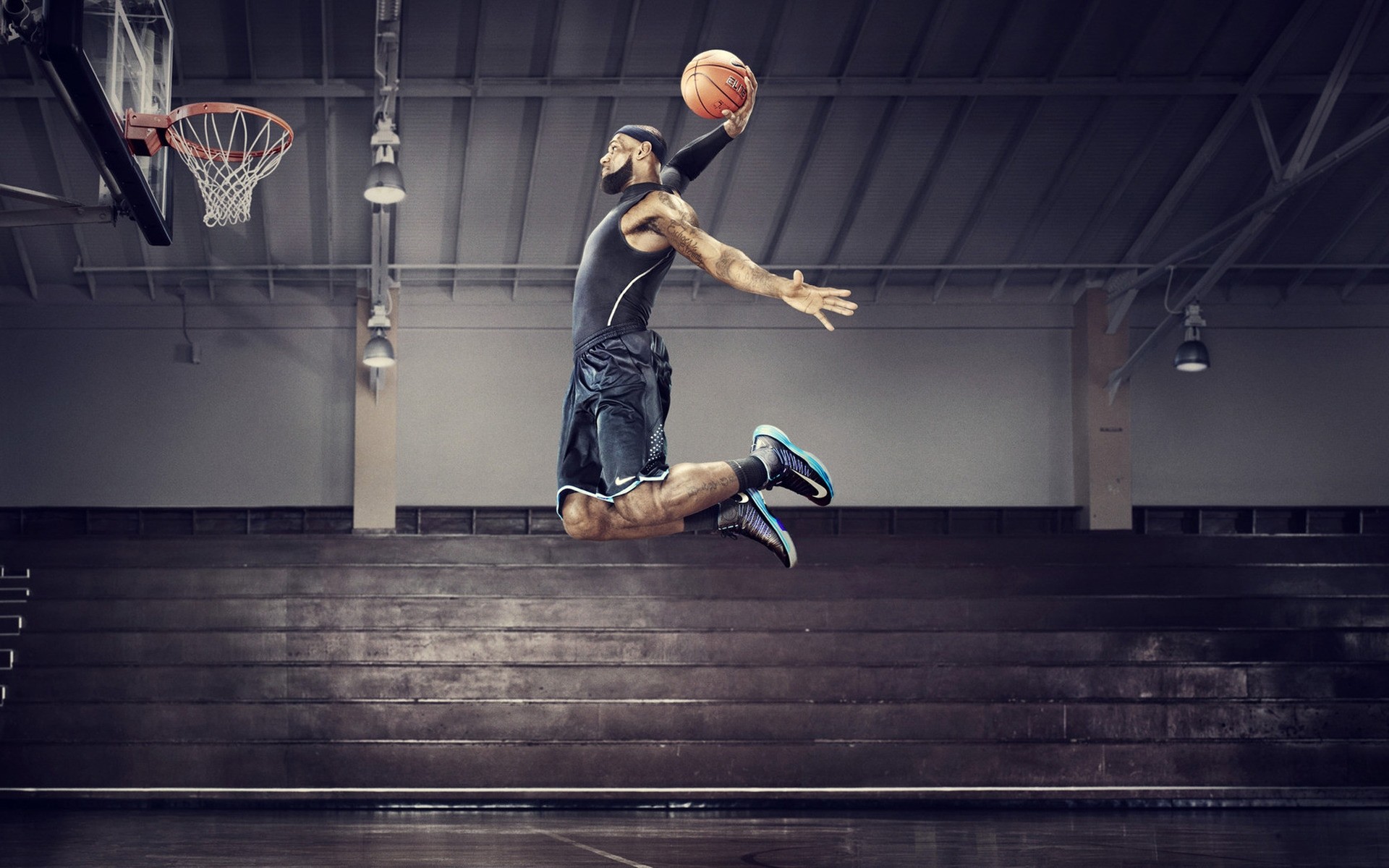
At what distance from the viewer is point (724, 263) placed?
13.8 feet

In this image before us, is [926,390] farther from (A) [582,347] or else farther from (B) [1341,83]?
(A) [582,347]

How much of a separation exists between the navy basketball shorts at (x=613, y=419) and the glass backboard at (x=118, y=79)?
3.53m

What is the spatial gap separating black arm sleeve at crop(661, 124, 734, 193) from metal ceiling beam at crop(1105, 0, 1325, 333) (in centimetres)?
991

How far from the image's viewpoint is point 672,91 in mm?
12547

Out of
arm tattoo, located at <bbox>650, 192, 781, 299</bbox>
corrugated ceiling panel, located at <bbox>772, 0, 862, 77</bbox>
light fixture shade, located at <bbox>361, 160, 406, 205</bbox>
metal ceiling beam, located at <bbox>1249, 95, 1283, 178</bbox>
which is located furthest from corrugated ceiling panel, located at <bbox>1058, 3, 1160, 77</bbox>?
arm tattoo, located at <bbox>650, 192, 781, 299</bbox>

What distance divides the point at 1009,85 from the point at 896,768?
746 cm

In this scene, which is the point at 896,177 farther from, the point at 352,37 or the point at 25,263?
the point at 25,263

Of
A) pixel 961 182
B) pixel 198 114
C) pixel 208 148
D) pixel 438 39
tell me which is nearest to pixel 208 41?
pixel 438 39

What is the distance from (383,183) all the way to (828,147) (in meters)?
5.65

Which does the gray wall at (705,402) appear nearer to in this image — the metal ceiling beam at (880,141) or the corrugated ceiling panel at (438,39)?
the metal ceiling beam at (880,141)

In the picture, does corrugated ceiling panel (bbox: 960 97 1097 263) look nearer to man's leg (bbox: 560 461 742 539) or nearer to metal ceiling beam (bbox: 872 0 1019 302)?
metal ceiling beam (bbox: 872 0 1019 302)

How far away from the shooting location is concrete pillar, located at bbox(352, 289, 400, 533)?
46.7 feet

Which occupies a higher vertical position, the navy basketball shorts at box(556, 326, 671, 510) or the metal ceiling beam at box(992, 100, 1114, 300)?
the metal ceiling beam at box(992, 100, 1114, 300)

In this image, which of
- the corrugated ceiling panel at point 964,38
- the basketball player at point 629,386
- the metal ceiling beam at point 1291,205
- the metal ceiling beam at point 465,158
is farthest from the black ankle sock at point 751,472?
the metal ceiling beam at point 1291,205
